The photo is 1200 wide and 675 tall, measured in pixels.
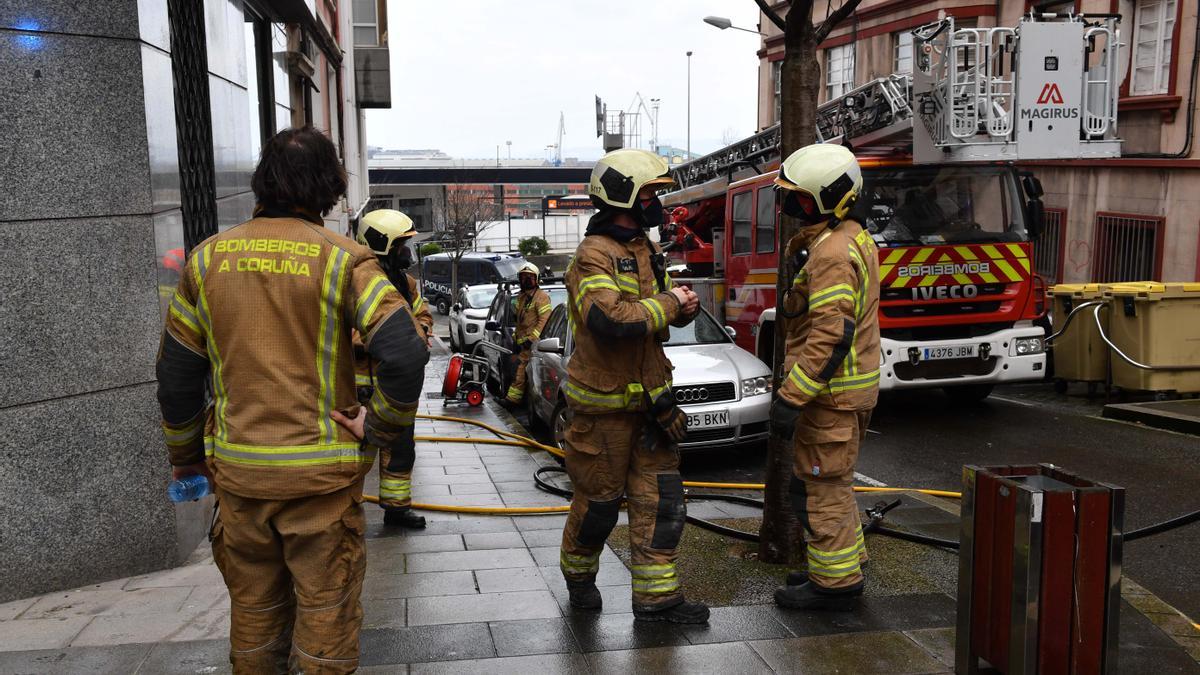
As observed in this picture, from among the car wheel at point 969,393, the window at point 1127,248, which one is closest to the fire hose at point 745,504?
the car wheel at point 969,393

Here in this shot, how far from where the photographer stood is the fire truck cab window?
38.3ft

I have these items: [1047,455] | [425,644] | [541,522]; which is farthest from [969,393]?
[425,644]

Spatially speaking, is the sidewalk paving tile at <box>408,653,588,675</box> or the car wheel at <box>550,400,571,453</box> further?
the car wheel at <box>550,400,571,453</box>

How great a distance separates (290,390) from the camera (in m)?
3.09

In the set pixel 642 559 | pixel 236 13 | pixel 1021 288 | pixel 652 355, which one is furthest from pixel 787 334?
pixel 1021 288

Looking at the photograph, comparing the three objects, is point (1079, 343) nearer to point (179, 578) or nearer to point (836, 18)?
point (836, 18)

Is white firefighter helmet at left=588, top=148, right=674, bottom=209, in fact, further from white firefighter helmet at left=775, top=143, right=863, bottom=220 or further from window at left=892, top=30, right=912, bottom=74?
window at left=892, top=30, right=912, bottom=74

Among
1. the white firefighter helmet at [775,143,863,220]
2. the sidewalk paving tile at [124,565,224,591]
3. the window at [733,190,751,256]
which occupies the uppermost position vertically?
the white firefighter helmet at [775,143,863,220]

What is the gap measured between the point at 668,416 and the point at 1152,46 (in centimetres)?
1562

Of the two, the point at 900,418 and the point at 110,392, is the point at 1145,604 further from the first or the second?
the point at 900,418

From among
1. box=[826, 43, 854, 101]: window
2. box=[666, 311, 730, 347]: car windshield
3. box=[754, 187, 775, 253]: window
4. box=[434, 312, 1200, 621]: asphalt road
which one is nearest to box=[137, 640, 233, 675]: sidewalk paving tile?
box=[434, 312, 1200, 621]: asphalt road

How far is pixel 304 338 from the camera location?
122 inches

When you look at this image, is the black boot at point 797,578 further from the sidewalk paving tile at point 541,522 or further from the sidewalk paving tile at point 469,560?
the sidewalk paving tile at point 541,522

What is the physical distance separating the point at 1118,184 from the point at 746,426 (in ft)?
38.1
